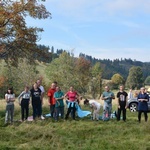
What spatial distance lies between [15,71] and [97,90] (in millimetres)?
13818

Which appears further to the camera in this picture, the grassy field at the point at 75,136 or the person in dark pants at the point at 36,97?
the person in dark pants at the point at 36,97

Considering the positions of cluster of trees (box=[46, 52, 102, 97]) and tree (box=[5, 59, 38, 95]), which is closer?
tree (box=[5, 59, 38, 95])

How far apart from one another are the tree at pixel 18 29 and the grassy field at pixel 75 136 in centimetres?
896

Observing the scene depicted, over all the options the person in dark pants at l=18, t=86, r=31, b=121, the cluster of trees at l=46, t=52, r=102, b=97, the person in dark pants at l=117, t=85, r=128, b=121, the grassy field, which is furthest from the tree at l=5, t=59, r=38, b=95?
the grassy field

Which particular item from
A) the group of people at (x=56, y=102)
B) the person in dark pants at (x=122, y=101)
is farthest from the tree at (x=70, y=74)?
the person in dark pants at (x=122, y=101)

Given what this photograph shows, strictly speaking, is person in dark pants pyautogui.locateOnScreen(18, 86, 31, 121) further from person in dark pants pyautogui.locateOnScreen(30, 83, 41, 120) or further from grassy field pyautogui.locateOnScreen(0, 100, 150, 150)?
grassy field pyautogui.locateOnScreen(0, 100, 150, 150)

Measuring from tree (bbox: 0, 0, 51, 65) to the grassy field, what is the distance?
896 cm

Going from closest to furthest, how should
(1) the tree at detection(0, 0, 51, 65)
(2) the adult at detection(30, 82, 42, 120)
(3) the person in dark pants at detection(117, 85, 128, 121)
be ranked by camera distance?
(2) the adult at detection(30, 82, 42, 120) < (3) the person in dark pants at detection(117, 85, 128, 121) < (1) the tree at detection(0, 0, 51, 65)

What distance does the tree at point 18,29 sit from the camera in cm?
2041

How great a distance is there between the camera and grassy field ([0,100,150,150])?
9672 millimetres

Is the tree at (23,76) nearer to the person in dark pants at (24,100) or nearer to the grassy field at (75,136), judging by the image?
the person in dark pants at (24,100)

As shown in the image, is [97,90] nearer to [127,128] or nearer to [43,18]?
[43,18]

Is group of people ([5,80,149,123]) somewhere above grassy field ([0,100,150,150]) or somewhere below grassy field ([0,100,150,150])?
above

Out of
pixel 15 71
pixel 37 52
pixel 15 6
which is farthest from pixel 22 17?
pixel 15 71
